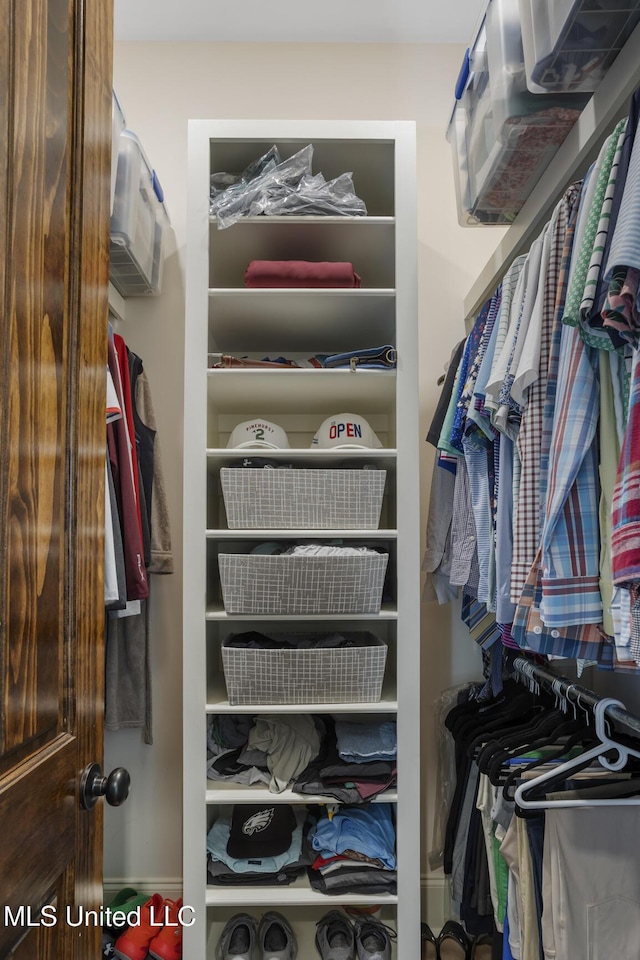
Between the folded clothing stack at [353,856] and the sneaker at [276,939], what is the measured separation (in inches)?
7.1

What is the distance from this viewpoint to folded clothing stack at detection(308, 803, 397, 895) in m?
1.64

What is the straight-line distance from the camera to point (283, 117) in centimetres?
216

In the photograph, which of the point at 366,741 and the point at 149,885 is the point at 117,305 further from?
the point at 149,885

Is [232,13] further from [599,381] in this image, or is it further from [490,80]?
[599,381]

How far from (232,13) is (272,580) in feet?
5.73

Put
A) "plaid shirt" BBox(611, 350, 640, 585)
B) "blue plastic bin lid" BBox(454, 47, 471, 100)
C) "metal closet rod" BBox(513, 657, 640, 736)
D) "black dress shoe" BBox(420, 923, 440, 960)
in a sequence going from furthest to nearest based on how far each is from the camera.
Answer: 1. "black dress shoe" BBox(420, 923, 440, 960)
2. "blue plastic bin lid" BBox(454, 47, 471, 100)
3. "metal closet rod" BBox(513, 657, 640, 736)
4. "plaid shirt" BBox(611, 350, 640, 585)

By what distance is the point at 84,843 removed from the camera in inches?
32.1

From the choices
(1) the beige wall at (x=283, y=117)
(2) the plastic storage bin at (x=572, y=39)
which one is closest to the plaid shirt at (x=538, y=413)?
(2) the plastic storage bin at (x=572, y=39)

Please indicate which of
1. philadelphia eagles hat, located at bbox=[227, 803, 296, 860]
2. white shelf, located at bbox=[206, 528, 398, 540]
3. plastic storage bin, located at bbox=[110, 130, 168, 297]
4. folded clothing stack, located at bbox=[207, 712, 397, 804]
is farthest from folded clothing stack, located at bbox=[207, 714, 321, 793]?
plastic storage bin, located at bbox=[110, 130, 168, 297]

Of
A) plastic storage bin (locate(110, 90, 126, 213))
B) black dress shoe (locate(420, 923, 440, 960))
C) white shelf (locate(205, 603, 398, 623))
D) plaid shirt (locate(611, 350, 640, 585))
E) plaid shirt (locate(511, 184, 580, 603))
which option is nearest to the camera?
plaid shirt (locate(611, 350, 640, 585))

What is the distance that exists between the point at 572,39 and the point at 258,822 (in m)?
1.79

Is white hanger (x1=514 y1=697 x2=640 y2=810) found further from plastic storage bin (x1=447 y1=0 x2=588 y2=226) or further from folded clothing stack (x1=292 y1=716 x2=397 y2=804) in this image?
plastic storage bin (x1=447 y1=0 x2=588 y2=226)

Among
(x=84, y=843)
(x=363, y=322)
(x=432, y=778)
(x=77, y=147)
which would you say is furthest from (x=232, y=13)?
(x=432, y=778)

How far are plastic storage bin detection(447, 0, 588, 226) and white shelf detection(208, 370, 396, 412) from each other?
1.51 ft
